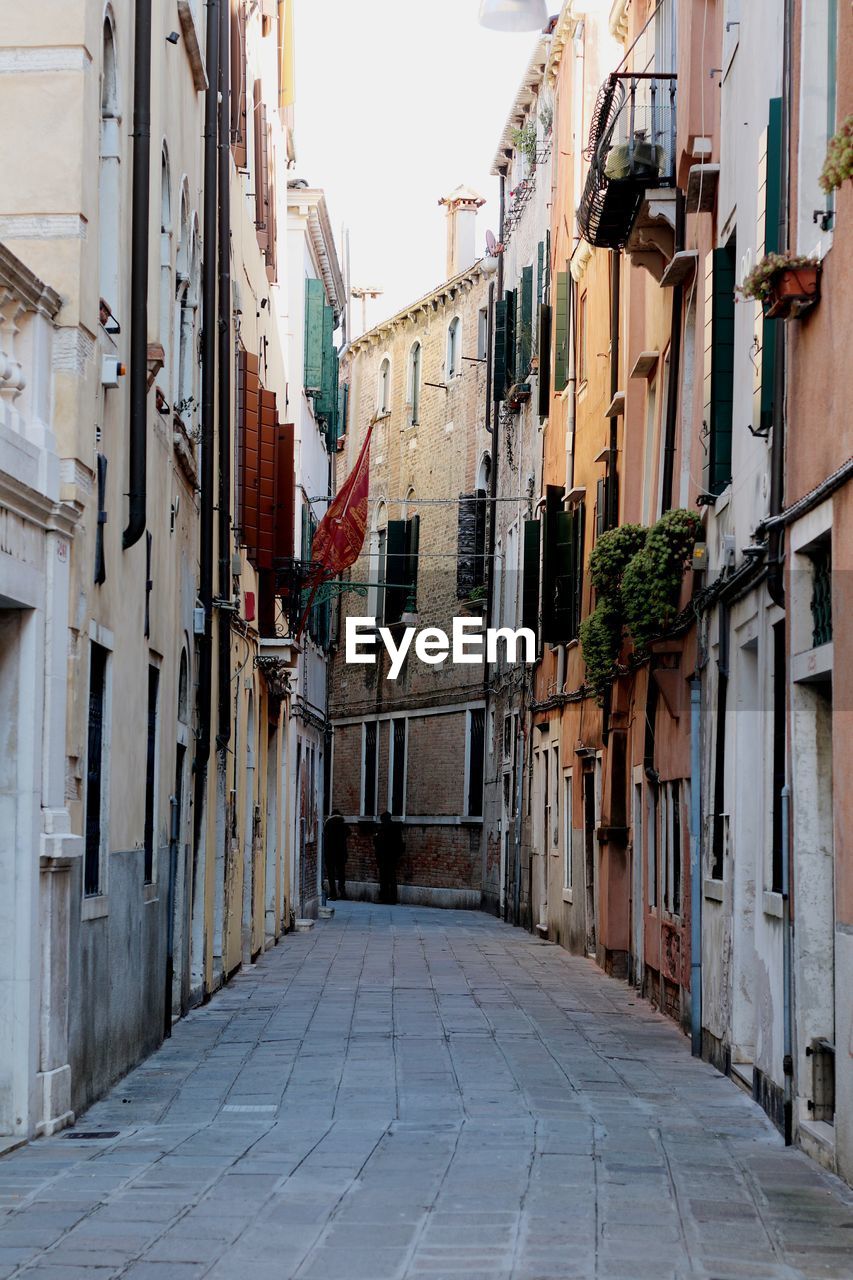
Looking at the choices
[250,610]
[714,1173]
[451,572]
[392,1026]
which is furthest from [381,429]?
[714,1173]

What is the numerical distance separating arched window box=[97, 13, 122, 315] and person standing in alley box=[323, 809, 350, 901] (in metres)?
30.4

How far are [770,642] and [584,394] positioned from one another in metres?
13.1

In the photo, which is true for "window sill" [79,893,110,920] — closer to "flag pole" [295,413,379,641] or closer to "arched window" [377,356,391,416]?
"flag pole" [295,413,379,641]

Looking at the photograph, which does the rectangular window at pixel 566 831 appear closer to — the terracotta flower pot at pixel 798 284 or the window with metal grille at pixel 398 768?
the window with metal grille at pixel 398 768

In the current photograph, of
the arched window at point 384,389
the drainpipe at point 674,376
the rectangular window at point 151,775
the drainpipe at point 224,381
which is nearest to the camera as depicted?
the rectangular window at point 151,775

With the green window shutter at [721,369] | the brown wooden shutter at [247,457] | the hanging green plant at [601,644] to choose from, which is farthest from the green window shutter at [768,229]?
the brown wooden shutter at [247,457]

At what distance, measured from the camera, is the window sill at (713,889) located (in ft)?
41.7

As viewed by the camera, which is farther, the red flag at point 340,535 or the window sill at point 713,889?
the red flag at point 340,535

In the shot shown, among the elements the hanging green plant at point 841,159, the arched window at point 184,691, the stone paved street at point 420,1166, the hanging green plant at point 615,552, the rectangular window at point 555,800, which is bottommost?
the stone paved street at point 420,1166

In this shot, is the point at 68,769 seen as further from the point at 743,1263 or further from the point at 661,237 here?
the point at 661,237

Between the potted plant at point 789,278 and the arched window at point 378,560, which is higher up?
the arched window at point 378,560

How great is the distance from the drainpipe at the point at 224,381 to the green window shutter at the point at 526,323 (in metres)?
11.8

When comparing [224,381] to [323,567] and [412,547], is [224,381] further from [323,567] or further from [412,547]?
[412,547]
